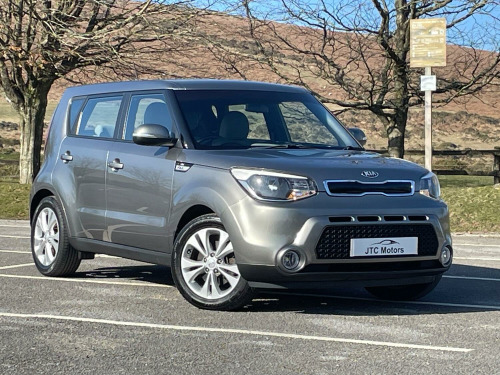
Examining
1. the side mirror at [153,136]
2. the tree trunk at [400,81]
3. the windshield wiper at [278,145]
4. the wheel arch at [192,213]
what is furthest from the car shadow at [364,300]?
the tree trunk at [400,81]

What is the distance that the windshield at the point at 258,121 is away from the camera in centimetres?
848

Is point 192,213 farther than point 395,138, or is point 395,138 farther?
point 395,138

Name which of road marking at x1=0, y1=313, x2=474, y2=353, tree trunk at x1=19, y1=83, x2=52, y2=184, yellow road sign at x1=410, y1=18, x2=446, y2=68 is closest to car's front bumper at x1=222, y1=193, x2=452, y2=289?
road marking at x1=0, y1=313, x2=474, y2=353

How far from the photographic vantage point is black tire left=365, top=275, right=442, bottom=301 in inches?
333

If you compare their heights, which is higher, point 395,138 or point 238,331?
point 395,138

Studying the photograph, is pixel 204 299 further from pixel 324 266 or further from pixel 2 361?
pixel 2 361

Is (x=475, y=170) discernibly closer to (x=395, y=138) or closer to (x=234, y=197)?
(x=395, y=138)

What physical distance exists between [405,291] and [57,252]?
3309mm

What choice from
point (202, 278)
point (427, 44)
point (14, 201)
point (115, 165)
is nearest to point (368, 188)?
point (202, 278)

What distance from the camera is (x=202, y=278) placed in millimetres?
7949

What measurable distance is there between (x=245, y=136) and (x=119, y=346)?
8.87 feet

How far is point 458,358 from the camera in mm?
6051

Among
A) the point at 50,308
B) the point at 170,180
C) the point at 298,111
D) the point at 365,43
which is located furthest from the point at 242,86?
the point at 365,43

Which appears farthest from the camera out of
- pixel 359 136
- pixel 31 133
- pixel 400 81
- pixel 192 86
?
pixel 400 81
